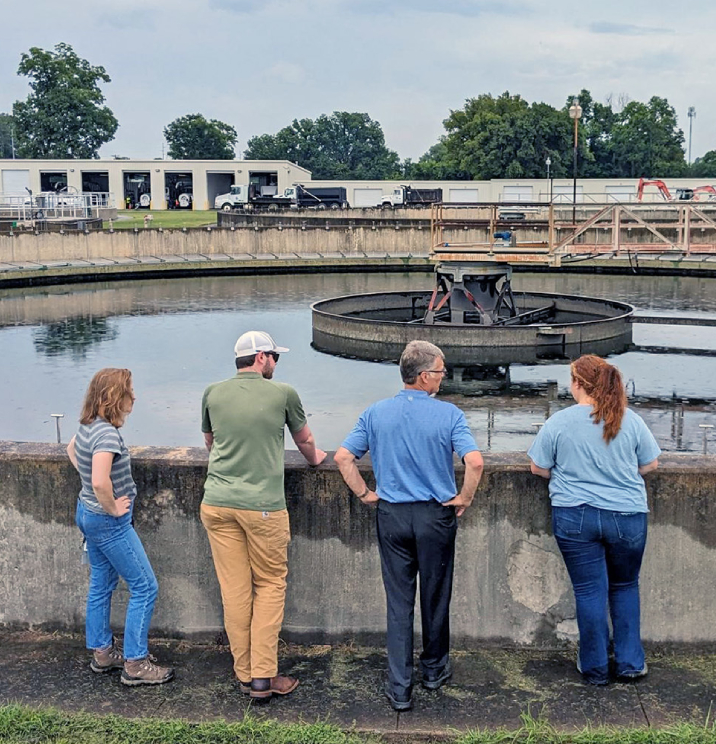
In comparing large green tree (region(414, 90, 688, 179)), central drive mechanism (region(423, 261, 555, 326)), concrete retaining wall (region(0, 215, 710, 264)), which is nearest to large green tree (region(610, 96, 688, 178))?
large green tree (region(414, 90, 688, 179))

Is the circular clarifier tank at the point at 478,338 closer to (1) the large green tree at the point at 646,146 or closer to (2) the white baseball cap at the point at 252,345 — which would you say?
(2) the white baseball cap at the point at 252,345

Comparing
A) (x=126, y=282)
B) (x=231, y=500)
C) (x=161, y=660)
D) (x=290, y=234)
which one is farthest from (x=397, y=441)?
(x=290, y=234)

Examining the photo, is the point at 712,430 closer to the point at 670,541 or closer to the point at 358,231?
the point at 670,541

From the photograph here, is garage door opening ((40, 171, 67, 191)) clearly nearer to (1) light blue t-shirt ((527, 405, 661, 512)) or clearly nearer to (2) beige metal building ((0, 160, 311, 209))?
(2) beige metal building ((0, 160, 311, 209))

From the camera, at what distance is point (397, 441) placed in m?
4.60

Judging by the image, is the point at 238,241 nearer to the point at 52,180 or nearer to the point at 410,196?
the point at 410,196

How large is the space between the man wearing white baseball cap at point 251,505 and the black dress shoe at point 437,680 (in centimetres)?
57

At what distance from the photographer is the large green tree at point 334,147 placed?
5379 inches

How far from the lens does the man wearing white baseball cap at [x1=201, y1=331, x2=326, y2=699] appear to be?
15.2 feet

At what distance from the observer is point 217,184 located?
86.5 metres

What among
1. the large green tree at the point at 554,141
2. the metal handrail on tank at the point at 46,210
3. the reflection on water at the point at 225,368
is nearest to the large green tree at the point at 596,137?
the large green tree at the point at 554,141

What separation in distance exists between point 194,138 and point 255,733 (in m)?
121

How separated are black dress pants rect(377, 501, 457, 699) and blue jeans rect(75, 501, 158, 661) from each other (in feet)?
3.57

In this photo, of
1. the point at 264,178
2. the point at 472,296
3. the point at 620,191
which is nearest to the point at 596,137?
the point at 620,191
